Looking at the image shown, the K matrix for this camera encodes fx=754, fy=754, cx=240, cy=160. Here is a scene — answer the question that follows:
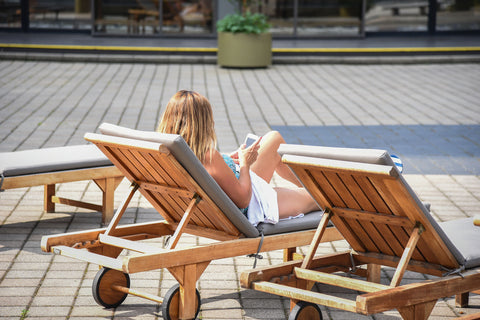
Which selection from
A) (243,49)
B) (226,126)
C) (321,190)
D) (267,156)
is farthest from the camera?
(243,49)

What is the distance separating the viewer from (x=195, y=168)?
3.86 meters

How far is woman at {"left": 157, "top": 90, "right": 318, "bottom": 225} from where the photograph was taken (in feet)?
13.6

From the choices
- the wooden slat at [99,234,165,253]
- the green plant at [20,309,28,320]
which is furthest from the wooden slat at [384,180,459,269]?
the green plant at [20,309,28,320]

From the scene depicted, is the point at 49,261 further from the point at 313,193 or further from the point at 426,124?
the point at 426,124

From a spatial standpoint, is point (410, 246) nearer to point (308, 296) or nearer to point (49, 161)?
point (308, 296)

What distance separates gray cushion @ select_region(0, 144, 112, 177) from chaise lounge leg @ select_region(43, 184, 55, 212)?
0.30 meters

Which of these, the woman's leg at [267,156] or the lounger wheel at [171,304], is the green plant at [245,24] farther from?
the lounger wheel at [171,304]

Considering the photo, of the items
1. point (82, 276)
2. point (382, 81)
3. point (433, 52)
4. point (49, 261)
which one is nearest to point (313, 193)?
point (82, 276)

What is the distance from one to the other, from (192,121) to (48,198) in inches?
93.5

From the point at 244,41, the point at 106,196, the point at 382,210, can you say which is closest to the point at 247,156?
the point at 382,210

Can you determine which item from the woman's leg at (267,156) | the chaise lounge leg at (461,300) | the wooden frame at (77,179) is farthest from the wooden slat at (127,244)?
the chaise lounge leg at (461,300)

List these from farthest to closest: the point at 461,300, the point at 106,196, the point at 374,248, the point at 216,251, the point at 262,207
→ the point at 106,196 → the point at 262,207 → the point at 461,300 → the point at 374,248 → the point at 216,251

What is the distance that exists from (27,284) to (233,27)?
37.4ft

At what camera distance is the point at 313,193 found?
3949 millimetres
